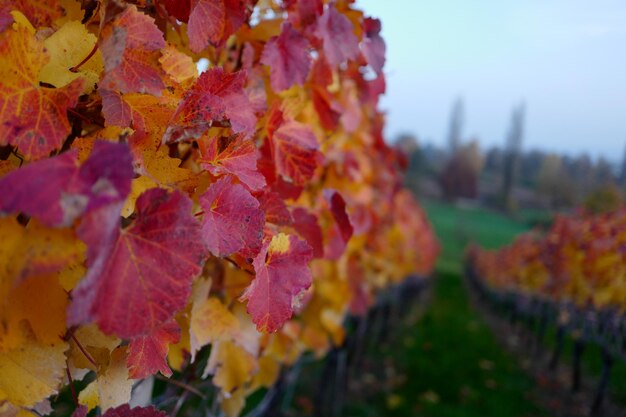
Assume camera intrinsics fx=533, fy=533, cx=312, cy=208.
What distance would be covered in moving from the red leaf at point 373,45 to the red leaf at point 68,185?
0.80 m

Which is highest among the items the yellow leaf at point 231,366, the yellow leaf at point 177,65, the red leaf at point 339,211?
the yellow leaf at point 177,65

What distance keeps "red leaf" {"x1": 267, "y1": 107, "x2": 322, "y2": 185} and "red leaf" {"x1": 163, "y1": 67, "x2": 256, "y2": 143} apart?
24 cm

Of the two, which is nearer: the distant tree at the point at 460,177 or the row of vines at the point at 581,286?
the row of vines at the point at 581,286

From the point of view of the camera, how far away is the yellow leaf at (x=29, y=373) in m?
0.69

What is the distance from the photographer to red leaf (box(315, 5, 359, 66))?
3.73 ft

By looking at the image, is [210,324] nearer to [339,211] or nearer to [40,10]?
[339,211]

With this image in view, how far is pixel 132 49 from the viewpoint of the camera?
2.36 ft

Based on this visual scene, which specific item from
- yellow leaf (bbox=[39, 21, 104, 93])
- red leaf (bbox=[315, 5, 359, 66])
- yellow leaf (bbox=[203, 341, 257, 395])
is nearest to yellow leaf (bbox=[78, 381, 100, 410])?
yellow leaf (bbox=[203, 341, 257, 395])

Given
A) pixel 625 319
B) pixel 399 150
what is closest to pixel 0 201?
pixel 399 150

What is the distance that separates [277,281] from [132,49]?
389mm

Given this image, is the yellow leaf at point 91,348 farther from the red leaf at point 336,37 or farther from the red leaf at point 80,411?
the red leaf at point 336,37

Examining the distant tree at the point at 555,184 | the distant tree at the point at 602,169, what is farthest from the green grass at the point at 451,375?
the distant tree at the point at 555,184

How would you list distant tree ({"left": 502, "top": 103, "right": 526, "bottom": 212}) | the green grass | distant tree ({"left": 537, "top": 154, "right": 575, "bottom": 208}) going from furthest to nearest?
distant tree ({"left": 502, "top": 103, "right": 526, "bottom": 212}), distant tree ({"left": 537, "top": 154, "right": 575, "bottom": 208}), the green grass

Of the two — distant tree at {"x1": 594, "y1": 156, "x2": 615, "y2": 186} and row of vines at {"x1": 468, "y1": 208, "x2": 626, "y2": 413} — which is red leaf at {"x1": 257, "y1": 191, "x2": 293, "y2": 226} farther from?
distant tree at {"x1": 594, "y1": 156, "x2": 615, "y2": 186}
